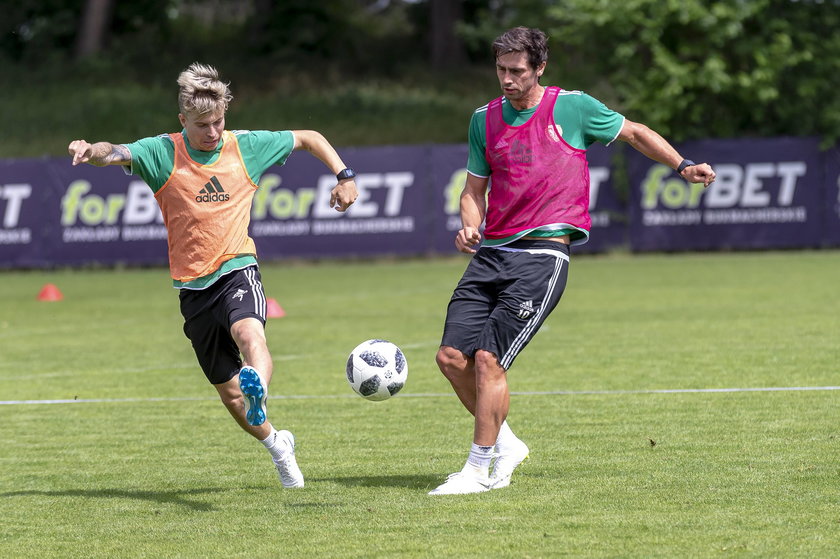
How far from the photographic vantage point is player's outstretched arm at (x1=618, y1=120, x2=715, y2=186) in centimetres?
672

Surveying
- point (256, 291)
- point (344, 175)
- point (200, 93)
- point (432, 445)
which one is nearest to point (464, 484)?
point (256, 291)

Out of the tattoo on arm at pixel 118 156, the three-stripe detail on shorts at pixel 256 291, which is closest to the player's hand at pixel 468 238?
the three-stripe detail on shorts at pixel 256 291

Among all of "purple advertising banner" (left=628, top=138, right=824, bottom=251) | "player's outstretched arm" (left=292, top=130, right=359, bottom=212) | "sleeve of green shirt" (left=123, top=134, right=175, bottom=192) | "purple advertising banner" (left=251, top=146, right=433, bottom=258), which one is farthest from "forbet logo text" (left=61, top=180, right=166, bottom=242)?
"sleeve of green shirt" (left=123, top=134, right=175, bottom=192)

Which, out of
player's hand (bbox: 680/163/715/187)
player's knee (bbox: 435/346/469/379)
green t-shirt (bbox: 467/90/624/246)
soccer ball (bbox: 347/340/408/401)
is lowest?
soccer ball (bbox: 347/340/408/401)

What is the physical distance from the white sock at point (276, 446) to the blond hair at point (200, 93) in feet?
5.34

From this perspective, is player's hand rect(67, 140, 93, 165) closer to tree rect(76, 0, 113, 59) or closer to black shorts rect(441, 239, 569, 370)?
black shorts rect(441, 239, 569, 370)

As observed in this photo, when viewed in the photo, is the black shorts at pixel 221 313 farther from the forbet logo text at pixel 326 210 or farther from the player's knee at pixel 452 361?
the forbet logo text at pixel 326 210

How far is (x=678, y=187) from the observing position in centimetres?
2706

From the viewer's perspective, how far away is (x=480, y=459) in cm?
660

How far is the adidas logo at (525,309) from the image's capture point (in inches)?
264

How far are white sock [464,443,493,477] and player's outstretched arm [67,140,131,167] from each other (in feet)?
7.24

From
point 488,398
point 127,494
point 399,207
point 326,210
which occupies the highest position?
point 488,398

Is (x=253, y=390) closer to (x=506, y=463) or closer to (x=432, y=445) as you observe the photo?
(x=506, y=463)

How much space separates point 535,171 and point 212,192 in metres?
1.61
